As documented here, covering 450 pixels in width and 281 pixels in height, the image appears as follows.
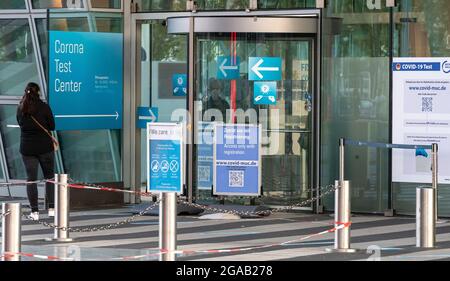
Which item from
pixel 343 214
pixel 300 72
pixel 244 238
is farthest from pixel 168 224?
pixel 300 72

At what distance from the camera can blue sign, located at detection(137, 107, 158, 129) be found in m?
19.2

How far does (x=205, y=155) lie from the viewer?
1823 cm

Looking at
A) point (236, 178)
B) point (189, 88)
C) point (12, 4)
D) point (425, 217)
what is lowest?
point (425, 217)

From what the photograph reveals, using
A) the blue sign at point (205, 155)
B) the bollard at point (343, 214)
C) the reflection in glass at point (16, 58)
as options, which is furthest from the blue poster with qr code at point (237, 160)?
the bollard at point (343, 214)

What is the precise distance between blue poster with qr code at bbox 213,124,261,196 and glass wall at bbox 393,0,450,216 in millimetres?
2042

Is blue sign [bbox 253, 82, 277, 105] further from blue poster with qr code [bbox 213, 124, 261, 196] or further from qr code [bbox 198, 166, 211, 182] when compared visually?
qr code [bbox 198, 166, 211, 182]

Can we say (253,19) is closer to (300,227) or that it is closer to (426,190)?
(300,227)

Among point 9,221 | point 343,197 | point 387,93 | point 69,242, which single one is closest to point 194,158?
point 387,93

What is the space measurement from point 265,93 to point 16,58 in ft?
16.1

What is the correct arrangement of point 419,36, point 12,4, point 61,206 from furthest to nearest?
point 12,4 → point 419,36 → point 61,206

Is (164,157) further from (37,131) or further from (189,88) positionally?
(37,131)

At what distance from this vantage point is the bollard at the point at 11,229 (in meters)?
11.3

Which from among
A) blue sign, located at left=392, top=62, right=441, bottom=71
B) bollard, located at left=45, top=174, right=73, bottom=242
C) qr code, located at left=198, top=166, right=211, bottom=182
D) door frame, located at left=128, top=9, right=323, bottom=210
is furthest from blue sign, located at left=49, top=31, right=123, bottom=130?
blue sign, located at left=392, top=62, right=441, bottom=71

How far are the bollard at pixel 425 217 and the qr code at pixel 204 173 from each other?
5348 mm
